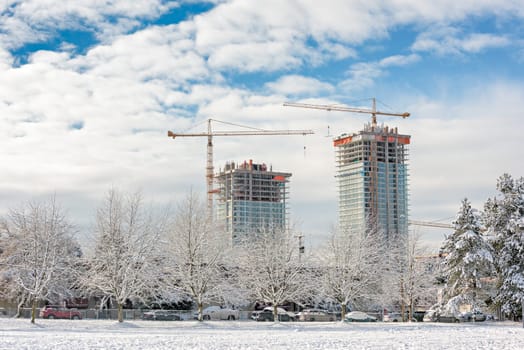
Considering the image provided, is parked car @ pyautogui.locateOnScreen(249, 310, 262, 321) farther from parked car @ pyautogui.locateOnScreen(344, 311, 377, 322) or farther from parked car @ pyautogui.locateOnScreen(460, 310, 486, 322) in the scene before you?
parked car @ pyautogui.locateOnScreen(460, 310, 486, 322)

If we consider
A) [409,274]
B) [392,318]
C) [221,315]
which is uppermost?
[409,274]

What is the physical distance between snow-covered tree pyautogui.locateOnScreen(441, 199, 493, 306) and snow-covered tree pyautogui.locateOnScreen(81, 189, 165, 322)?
27653 mm

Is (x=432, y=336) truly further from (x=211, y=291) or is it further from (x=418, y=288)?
(x=418, y=288)

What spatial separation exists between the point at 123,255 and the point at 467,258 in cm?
3114

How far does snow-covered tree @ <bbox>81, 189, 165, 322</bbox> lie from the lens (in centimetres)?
5559

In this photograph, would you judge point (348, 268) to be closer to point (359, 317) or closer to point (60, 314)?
point (359, 317)

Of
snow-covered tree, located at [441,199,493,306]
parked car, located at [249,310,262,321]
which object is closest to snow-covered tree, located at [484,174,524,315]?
snow-covered tree, located at [441,199,493,306]

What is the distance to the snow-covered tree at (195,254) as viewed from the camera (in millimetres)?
58656

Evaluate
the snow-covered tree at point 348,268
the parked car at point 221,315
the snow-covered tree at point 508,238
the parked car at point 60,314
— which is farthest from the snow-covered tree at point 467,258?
the parked car at point 60,314

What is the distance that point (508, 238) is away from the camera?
199 feet

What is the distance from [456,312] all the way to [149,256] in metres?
28.9

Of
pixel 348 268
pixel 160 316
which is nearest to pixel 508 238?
pixel 348 268

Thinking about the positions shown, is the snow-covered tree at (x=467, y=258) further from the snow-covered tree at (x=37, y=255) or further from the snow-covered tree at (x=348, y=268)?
the snow-covered tree at (x=37, y=255)

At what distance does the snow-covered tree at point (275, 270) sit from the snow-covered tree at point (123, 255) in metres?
9.83
